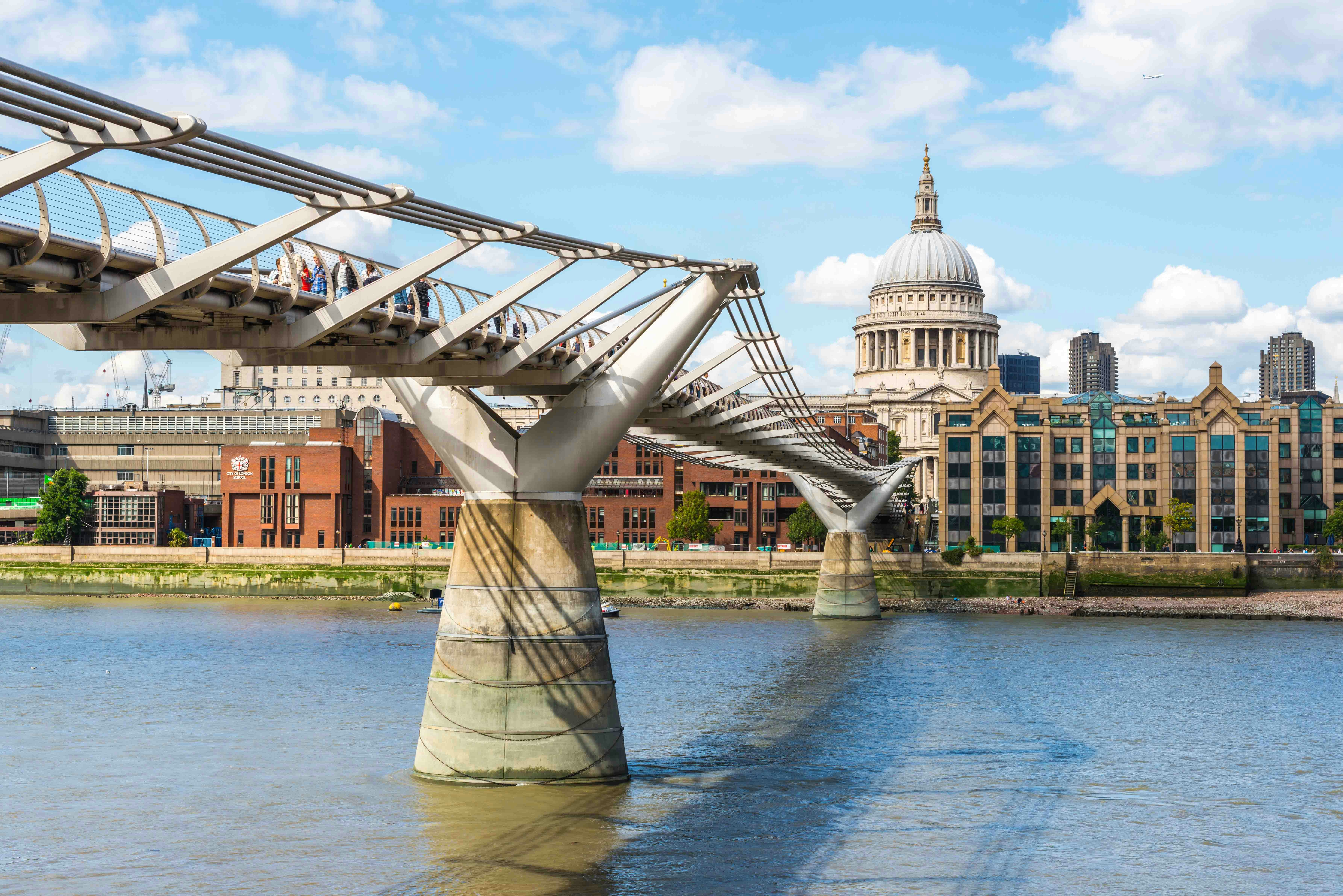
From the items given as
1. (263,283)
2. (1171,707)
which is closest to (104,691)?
(263,283)

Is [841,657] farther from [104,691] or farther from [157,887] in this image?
[157,887]

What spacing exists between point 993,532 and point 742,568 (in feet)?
73.4

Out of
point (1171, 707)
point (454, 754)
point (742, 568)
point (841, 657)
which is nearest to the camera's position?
point (454, 754)

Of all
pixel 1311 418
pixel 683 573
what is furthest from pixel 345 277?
pixel 1311 418

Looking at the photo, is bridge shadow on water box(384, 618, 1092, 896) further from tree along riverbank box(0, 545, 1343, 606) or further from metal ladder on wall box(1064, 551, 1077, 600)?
tree along riverbank box(0, 545, 1343, 606)

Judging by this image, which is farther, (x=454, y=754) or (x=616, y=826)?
(x=454, y=754)

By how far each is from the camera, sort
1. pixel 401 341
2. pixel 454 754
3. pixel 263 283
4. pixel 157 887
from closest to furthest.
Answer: pixel 263 283 < pixel 157 887 < pixel 401 341 < pixel 454 754

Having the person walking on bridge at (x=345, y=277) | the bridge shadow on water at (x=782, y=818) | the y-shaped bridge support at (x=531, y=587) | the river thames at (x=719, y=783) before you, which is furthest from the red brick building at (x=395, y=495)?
Result: the person walking on bridge at (x=345, y=277)

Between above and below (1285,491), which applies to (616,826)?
below

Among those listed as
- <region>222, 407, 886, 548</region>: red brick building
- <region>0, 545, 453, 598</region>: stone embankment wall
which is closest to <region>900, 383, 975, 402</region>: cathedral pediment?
<region>222, 407, 886, 548</region>: red brick building

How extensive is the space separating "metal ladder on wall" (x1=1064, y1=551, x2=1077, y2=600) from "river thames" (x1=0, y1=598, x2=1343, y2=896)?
100 ft

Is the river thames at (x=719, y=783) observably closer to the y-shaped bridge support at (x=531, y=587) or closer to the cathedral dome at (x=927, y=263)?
the y-shaped bridge support at (x=531, y=587)

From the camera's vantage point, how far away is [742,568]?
8781 centimetres

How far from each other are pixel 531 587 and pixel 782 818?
5734 millimetres
